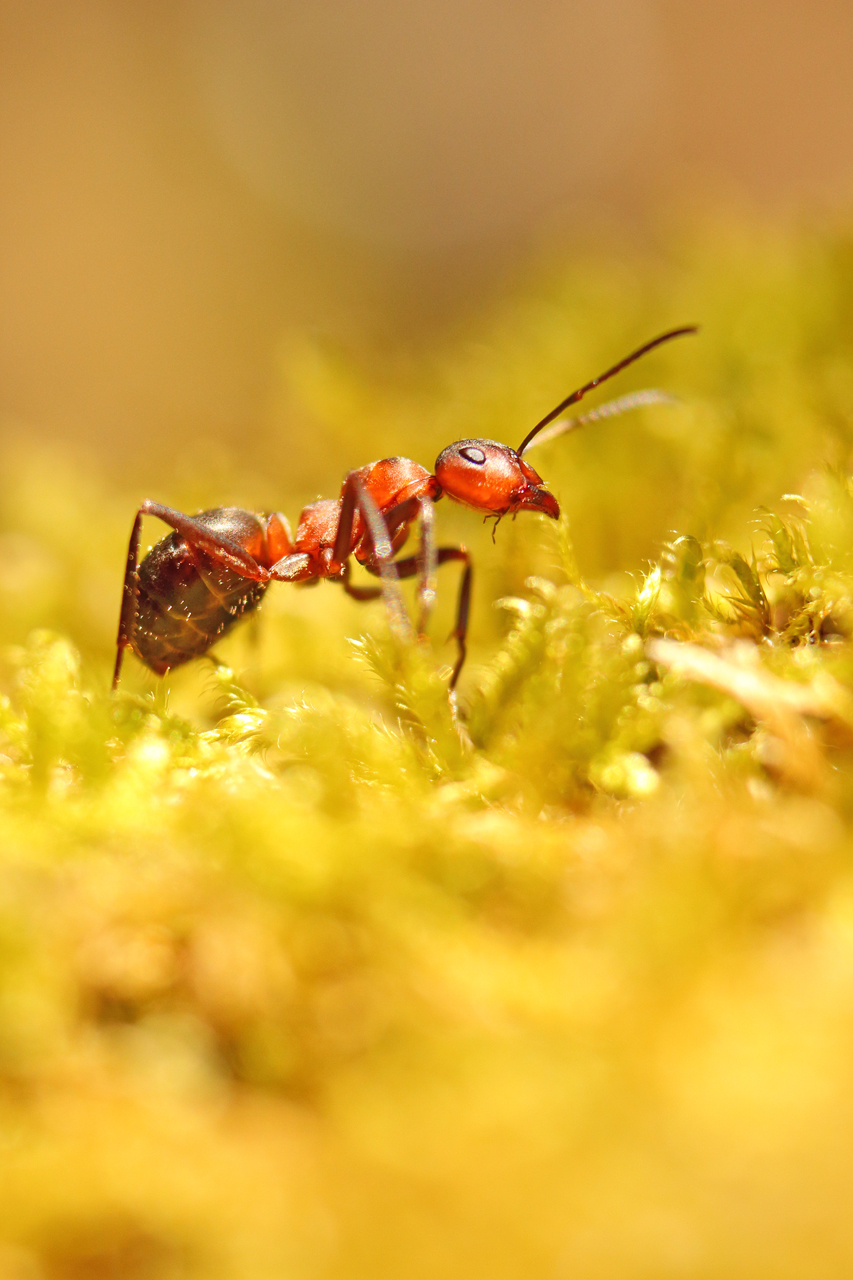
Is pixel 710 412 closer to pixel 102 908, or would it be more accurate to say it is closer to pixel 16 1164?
pixel 102 908

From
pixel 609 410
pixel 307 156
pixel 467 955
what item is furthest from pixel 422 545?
pixel 307 156

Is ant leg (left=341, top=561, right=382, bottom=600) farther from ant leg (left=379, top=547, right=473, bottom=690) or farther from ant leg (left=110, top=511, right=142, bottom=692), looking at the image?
ant leg (left=110, top=511, right=142, bottom=692)

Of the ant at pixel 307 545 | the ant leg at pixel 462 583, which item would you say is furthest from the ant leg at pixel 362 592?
the ant leg at pixel 462 583

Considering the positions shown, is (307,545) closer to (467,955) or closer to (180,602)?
(180,602)

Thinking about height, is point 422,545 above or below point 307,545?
above

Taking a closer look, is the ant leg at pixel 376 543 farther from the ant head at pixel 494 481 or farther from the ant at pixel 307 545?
the ant head at pixel 494 481

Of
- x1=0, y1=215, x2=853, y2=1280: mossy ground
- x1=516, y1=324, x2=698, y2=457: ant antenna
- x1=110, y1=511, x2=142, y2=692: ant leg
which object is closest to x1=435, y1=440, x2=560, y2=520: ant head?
x1=516, y1=324, x2=698, y2=457: ant antenna

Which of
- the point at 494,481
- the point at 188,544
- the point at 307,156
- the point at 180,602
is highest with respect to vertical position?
the point at 307,156
